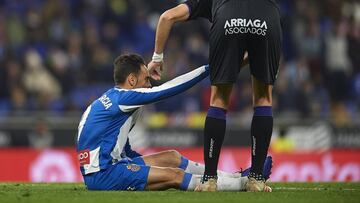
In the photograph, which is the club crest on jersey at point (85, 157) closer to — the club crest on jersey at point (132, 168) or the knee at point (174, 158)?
the club crest on jersey at point (132, 168)

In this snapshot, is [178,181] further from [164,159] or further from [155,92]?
[155,92]

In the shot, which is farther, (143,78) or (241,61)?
(143,78)

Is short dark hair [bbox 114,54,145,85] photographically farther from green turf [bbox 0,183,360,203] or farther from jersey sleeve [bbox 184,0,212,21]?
green turf [bbox 0,183,360,203]

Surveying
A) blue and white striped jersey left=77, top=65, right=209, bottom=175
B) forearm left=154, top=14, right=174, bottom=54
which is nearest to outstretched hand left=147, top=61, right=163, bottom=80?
forearm left=154, top=14, right=174, bottom=54

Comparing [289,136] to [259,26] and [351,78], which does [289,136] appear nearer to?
[351,78]

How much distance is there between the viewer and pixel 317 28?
1769cm

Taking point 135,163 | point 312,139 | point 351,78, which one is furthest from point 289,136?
point 135,163

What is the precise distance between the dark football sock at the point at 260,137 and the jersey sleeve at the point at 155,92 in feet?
1.90

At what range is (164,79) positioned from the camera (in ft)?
51.0

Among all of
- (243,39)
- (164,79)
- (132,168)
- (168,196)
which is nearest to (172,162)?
(132,168)

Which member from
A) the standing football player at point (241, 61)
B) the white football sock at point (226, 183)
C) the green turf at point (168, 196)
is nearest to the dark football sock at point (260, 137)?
the standing football player at point (241, 61)

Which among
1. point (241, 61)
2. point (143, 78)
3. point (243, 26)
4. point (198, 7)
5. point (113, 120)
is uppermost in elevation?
point (198, 7)

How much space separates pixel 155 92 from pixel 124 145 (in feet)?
1.99

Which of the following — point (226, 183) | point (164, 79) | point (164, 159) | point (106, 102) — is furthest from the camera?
point (164, 79)
